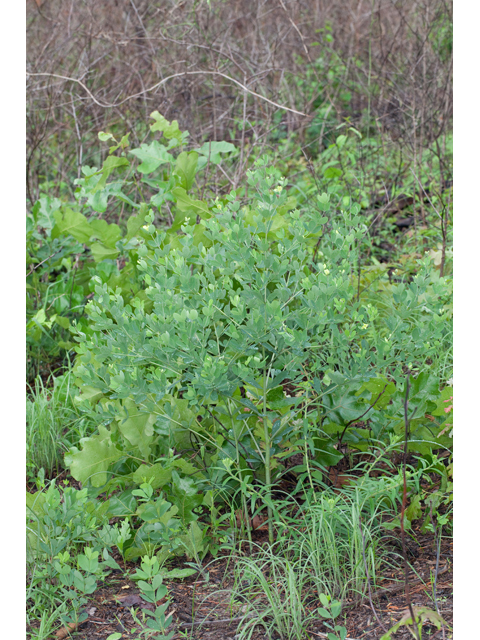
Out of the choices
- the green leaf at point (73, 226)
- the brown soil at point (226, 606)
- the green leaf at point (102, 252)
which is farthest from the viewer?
the green leaf at point (73, 226)

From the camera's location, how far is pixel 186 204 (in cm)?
248

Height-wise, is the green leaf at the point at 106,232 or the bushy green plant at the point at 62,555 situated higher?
the green leaf at the point at 106,232

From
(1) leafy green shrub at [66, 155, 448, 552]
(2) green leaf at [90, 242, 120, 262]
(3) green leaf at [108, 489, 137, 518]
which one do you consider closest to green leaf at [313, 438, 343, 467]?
(1) leafy green shrub at [66, 155, 448, 552]

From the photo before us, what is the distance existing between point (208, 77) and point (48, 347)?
292 centimetres

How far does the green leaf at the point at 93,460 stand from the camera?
195 centimetres

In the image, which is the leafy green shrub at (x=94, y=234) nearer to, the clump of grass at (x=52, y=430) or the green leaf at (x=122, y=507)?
the clump of grass at (x=52, y=430)

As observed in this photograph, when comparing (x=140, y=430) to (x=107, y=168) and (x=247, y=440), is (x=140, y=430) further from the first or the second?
(x=107, y=168)

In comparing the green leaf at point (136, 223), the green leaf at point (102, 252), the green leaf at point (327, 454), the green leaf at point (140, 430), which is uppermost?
the green leaf at point (136, 223)

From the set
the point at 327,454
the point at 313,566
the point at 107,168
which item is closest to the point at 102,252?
the point at 107,168

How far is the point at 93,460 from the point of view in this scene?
6.44 ft

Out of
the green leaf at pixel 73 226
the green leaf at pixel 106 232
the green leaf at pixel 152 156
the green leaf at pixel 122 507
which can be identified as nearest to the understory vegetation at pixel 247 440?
the green leaf at pixel 122 507

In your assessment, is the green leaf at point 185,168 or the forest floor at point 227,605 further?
the green leaf at point 185,168

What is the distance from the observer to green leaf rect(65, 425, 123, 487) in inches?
76.8

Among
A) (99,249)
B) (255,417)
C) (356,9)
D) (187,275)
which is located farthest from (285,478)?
(356,9)
